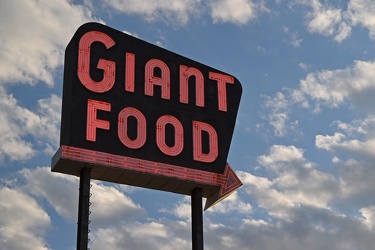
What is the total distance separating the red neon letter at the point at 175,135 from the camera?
123 ft

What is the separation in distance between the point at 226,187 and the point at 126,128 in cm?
609

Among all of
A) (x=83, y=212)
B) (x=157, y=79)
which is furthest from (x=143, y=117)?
(x=83, y=212)

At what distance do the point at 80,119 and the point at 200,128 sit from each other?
6.77 metres

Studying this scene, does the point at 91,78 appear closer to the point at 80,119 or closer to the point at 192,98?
the point at 80,119

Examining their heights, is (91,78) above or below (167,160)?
above

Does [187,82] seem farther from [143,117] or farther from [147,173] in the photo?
[147,173]

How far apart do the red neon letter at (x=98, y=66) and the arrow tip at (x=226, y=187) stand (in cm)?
755

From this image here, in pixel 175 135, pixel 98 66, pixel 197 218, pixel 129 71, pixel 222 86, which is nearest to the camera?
pixel 98 66

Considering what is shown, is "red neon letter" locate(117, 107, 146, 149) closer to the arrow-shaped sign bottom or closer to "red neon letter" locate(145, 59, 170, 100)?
the arrow-shaped sign bottom

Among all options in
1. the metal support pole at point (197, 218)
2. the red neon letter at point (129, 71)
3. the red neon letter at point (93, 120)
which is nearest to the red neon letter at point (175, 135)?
the red neon letter at point (129, 71)

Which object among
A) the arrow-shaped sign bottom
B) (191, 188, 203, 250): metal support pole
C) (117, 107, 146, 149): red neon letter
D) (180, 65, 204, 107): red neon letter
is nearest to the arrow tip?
the arrow-shaped sign bottom

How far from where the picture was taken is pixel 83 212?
110ft

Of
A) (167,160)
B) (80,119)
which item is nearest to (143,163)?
(167,160)

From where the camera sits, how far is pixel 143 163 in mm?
36344
